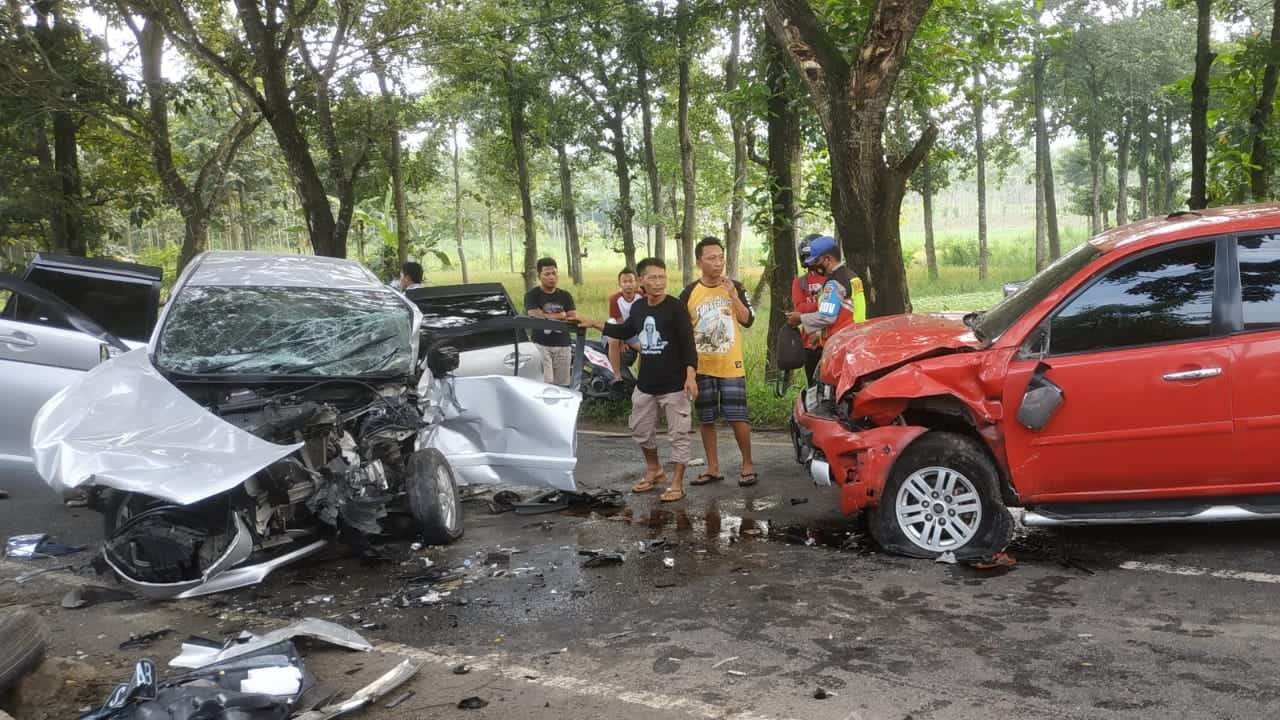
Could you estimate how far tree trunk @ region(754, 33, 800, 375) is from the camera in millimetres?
12188

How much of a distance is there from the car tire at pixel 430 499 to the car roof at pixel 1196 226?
4.19 meters

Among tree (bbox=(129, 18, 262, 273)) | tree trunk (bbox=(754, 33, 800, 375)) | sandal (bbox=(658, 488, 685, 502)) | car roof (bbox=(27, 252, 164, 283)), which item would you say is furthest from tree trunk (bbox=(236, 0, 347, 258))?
sandal (bbox=(658, 488, 685, 502))

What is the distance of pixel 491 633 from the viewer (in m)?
4.74

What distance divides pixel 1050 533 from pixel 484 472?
3.76 m

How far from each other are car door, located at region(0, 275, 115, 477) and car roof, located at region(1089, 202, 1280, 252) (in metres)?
6.60

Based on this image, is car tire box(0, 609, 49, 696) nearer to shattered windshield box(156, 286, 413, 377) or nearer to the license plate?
shattered windshield box(156, 286, 413, 377)

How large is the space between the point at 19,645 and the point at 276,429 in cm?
191

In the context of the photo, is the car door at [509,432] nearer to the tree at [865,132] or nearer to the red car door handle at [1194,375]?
the tree at [865,132]

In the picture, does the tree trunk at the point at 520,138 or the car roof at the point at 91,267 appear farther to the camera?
the tree trunk at the point at 520,138

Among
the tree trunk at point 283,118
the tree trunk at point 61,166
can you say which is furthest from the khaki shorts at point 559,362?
the tree trunk at point 61,166

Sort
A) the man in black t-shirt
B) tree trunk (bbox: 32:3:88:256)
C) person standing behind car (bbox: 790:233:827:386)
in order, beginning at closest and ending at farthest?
person standing behind car (bbox: 790:233:827:386) → the man in black t-shirt → tree trunk (bbox: 32:3:88:256)

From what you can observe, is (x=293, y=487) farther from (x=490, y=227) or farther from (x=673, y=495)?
(x=490, y=227)

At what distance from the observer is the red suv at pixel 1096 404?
5.26 metres

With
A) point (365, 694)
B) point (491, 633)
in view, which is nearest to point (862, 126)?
point (491, 633)
